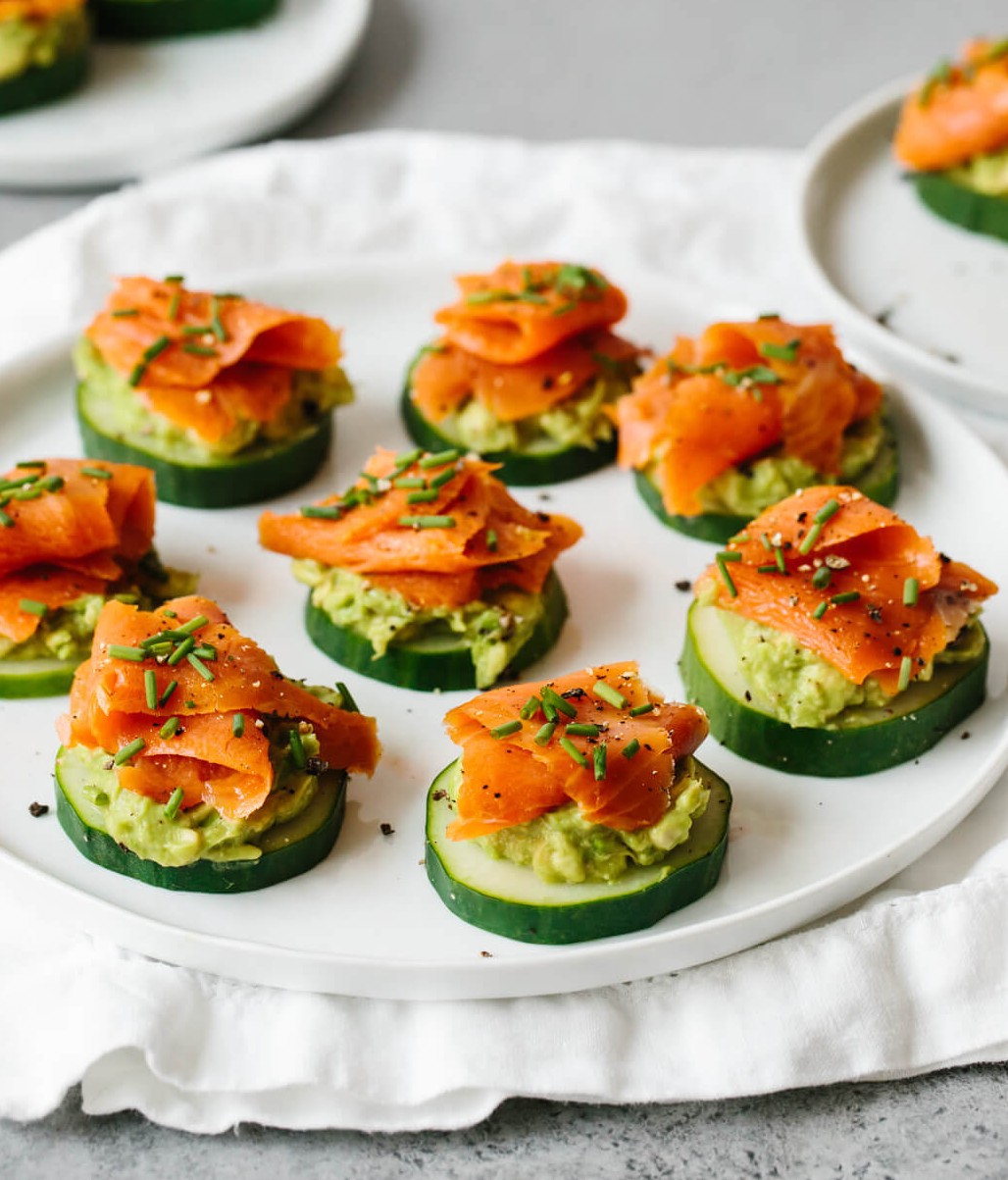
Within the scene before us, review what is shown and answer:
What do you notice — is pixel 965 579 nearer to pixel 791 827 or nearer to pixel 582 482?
pixel 791 827

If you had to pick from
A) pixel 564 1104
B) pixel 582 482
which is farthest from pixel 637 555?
pixel 564 1104

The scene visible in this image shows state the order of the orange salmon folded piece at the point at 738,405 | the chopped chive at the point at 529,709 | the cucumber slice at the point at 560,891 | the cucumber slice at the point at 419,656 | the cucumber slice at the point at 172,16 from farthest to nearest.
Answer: the cucumber slice at the point at 172,16 → the orange salmon folded piece at the point at 738,405 → the cucumber slice at the point at 419,656 → the chopped chive at the point at 529,709 → the cucumber slice at the point at 560,891

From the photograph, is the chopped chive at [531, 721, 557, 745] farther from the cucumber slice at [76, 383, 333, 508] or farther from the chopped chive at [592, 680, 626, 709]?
the cucumber slice at [76, 383, 333, 508]

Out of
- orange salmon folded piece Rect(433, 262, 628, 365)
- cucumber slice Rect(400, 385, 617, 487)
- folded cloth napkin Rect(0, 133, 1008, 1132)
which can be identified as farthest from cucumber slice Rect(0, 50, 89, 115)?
folded cloth napkin Rect(0, 133, 1008, 1132)

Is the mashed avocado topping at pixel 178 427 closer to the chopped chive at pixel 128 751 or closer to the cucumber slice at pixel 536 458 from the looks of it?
the cucumber slice at pixel 536 458

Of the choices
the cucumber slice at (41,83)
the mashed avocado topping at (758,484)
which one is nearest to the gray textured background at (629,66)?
the cucumber slice at (41,83)
